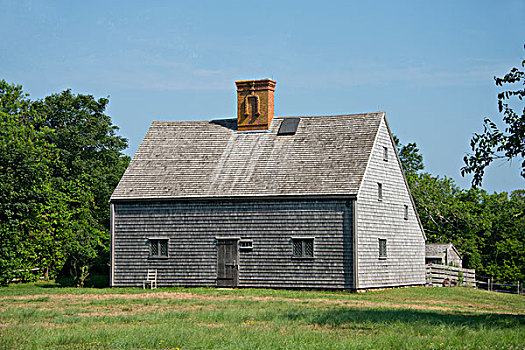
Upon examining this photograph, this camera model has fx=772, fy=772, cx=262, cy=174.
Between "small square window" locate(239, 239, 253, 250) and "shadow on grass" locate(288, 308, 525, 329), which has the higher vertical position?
"small square window" locate(239, 239, 253, 250)

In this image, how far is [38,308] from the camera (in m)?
24.7

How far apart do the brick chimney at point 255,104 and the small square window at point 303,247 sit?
740 centimetres

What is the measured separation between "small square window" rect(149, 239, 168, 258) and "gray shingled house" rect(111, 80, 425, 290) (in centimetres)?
5

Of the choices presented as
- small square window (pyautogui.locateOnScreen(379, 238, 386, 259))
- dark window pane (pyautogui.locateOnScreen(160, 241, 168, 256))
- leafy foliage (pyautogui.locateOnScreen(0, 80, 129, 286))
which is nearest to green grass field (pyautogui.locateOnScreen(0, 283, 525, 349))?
small square window (pyautogui.locateOnScreen(379, 238, 386, 259))

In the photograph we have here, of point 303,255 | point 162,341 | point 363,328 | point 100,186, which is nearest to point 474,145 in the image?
point 363,328

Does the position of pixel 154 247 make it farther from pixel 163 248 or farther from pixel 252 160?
pixel 252 160

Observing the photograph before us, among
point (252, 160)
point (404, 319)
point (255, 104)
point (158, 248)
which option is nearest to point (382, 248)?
point (252, 160)

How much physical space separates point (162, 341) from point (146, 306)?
9839 millimetres

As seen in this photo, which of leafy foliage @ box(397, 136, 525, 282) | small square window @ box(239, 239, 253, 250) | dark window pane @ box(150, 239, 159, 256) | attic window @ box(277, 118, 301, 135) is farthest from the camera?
leafy foliage @ box(397, 136, 525, 282)

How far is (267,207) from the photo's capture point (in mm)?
35406

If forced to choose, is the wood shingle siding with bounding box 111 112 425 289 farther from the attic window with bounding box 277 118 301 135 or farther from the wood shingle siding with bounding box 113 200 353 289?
the attic window with bounding box 277 118 301 135

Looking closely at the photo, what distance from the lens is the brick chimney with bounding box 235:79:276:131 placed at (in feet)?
131

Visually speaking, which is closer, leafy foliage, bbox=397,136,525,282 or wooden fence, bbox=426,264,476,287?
wooden fence, bbox=426,264,476,287

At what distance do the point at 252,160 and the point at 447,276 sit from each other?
1462cm
